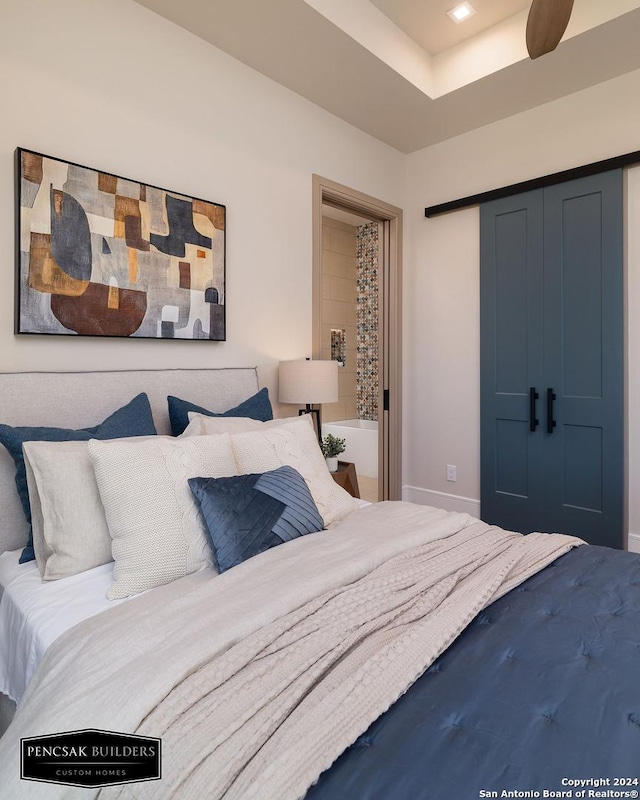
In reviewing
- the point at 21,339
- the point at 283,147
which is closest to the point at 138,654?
the point at 21,339

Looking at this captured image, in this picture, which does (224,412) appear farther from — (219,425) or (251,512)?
(251,512)

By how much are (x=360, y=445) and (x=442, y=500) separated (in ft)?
4.91

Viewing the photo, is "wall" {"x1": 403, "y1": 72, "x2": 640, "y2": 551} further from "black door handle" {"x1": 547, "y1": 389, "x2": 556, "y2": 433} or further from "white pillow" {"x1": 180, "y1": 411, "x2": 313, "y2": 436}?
"white pillow" {"x1": 180, "y1": 411, "x2": 313, "y2": 436}

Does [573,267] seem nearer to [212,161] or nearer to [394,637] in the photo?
[212,161]

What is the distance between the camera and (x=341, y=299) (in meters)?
5.71

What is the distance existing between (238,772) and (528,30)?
7.31 feet

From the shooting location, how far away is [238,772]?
2.54 feet

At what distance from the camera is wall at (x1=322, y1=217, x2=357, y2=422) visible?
5504mm

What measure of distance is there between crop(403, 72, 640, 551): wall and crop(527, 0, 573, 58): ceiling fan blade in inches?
63.0

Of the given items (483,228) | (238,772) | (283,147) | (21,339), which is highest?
(283,147)

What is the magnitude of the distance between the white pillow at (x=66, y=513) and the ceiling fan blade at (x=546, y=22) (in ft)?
6.72

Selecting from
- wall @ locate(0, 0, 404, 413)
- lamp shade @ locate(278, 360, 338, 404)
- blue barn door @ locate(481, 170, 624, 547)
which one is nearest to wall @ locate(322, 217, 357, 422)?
wall @ locate(0, 0, 404, 413)

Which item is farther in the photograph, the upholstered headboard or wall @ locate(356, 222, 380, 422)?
wall @ locate(356, 222, 380, 422)

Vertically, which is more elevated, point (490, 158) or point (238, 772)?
point (490, 158)
